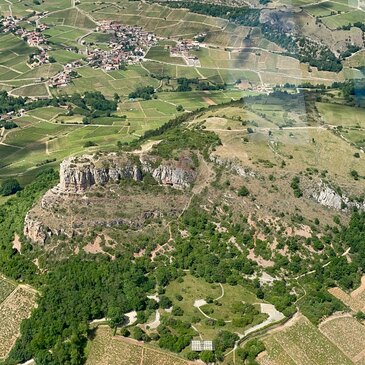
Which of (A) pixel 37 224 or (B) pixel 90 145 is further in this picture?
(B) pixel 90 145

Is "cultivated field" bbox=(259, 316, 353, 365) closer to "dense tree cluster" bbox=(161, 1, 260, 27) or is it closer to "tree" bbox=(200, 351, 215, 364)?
"tree" bbox=(200, 351, 215, 364)

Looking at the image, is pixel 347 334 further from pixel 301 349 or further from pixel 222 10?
pixel 222 10

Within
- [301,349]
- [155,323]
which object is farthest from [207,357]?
[301,349]

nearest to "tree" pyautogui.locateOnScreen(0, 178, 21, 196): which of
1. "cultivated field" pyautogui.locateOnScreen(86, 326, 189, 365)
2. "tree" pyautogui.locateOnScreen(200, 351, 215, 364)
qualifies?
"cultivated field" pyautogui.locateOnScreen(86, 326, 189, 365)

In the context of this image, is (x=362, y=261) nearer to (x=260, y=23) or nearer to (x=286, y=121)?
(x=286, y=121)

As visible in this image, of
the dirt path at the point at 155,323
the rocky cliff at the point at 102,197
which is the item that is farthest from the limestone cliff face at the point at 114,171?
the dirt path at the point at 155,323

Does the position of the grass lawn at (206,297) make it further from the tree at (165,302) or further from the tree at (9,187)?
the tree at (9,187)

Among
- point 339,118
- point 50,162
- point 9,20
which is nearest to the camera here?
point 339,118

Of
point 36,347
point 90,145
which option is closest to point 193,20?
point 90,145
